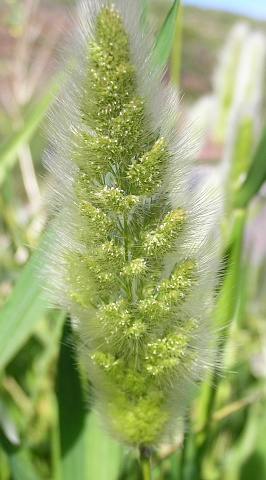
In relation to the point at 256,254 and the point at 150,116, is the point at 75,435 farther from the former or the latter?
the point at 256,254

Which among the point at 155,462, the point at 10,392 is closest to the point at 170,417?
the point at 155,462

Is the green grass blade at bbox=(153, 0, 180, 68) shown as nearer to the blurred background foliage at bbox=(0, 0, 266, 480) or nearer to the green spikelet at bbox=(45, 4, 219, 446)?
the blurred background foliage at bbox=(0, 0, 266, 480)

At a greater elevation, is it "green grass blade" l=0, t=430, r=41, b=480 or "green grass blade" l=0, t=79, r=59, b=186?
"green grass blade" l=0, t=79, r=59, b=186

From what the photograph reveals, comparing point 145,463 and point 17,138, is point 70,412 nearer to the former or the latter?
point 145,463

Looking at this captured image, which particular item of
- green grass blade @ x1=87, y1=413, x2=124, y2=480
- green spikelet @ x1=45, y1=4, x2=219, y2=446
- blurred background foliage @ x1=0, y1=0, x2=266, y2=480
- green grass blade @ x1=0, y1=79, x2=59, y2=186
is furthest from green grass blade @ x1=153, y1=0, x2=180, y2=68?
green grass blade @ x1=87, y1=413, x2=124, y2=480

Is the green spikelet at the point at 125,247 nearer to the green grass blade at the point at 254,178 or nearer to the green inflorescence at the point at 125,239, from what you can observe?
the green inflorescence at the point at 125,239

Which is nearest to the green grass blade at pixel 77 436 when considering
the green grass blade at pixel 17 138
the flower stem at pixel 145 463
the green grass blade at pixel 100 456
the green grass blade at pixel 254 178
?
the green grass blade at pixel 100 456

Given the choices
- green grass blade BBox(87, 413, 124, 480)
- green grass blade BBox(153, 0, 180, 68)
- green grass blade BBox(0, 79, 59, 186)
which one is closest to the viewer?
green grass blade BBox(153, 0, 180, 68)

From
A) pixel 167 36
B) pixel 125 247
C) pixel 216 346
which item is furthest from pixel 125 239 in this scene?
pixel 167 36
